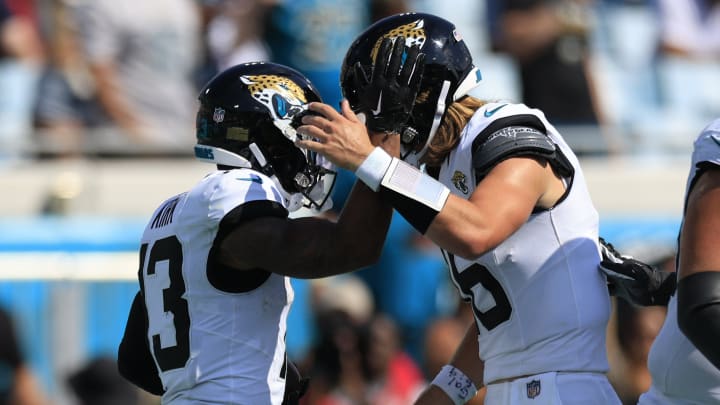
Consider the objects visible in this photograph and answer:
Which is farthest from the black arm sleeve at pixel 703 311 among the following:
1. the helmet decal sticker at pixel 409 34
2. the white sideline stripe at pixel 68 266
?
the white sideline stripe at pixel 68 266

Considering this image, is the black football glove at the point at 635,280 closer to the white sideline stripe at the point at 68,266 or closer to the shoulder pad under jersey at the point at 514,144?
the shoulder pad under jersey at the point at 514,144

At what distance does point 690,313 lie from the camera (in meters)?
3.99

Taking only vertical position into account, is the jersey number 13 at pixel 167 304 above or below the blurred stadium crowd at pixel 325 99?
above

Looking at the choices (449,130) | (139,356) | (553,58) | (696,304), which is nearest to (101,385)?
(139,356)

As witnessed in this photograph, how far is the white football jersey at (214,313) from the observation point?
436cm

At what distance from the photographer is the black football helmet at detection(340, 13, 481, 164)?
4.40 metres

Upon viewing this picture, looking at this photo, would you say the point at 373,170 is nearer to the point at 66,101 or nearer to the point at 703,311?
the point at 703,311

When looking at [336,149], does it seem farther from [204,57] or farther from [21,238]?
[204,57]

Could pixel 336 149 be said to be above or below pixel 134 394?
above

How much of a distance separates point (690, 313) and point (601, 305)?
0.44m

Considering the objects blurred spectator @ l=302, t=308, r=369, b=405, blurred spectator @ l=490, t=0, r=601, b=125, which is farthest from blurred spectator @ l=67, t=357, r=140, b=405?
blurred spectator @ l=490, t=0, r=601, b=125

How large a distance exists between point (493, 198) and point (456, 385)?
109 centimetres

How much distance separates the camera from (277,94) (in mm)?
4648

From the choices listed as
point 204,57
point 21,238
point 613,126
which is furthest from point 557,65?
point 21,238
